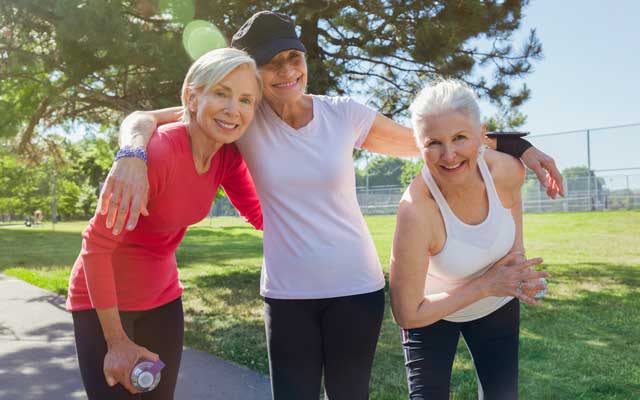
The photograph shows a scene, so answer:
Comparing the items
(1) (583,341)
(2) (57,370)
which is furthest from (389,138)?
(1) (583,341)

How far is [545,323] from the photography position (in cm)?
627

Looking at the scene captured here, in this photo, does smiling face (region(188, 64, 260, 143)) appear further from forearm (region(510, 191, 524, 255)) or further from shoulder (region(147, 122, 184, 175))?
forearm (region(510, 191, 524, 255))

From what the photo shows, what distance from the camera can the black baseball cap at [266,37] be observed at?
2.31 meters

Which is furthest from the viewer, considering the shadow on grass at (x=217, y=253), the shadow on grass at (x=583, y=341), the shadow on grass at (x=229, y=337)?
the shadow on grass at (x=217, y=253)

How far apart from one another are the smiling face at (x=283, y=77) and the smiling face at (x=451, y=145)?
0.57m

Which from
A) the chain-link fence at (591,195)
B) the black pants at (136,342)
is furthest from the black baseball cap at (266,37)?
the chain-link fence at (591,195)

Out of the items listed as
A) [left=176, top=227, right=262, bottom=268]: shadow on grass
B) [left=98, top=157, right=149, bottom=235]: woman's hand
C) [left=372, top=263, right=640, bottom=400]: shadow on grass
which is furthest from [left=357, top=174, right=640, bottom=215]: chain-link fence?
[left=98, top=157, right=149, bottom=235]: woman's hand

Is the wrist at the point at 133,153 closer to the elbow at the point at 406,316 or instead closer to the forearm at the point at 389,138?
the forearm at the point at 389,138

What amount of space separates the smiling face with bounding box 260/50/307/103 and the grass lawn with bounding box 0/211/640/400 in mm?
2442

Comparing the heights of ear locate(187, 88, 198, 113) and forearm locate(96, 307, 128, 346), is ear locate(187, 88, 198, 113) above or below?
above

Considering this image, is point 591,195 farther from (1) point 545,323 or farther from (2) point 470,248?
(2) point 470,248

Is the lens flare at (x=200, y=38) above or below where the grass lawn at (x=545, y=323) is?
above

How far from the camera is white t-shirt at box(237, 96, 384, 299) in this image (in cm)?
225

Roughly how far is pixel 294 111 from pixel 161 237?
0.75 meters
